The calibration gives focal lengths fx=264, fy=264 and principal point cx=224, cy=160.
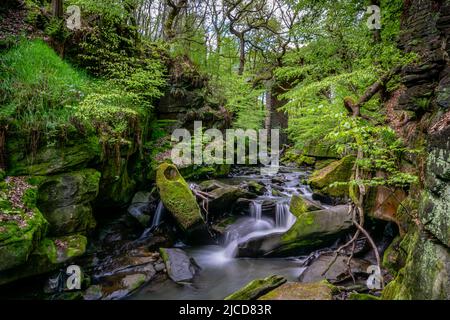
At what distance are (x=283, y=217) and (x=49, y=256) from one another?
5.78m

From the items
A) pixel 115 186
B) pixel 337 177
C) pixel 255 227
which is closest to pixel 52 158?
pixel 115 186

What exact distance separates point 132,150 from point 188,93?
491 cm

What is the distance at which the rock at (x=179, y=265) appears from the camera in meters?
5.61

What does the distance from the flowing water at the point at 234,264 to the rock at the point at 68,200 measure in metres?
1.93

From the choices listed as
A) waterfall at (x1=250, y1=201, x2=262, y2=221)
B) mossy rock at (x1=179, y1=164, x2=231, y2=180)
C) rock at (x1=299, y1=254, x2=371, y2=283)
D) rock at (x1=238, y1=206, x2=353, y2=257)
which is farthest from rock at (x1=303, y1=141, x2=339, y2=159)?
rock at (x1=299, y1=254, x2=371, y2=283)

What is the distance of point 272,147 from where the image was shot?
19.6 meters

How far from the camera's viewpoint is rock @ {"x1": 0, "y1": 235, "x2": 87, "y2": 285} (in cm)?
421

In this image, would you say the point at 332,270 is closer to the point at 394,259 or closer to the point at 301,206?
the point at 394,259

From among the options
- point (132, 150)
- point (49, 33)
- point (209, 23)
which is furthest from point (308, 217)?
point (209, 23)

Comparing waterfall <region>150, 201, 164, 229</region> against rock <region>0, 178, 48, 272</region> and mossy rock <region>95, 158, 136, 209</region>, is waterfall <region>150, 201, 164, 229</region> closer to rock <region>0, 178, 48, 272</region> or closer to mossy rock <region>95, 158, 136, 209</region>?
mossy rock <region>95, 158, 136, 209</region>

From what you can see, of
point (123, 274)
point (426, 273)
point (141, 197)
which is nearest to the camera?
point (426, 273)

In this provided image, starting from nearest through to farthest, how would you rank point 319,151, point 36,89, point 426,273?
→ 1. point 426,273
2. point 36,89
3. point 319,151

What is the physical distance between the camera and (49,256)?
459 cm
